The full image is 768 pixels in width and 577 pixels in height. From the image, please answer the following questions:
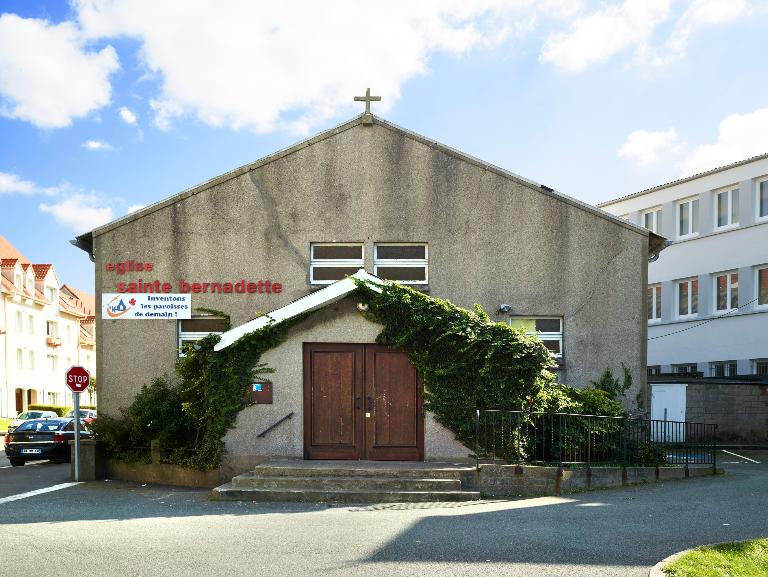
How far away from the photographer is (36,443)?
2434cm

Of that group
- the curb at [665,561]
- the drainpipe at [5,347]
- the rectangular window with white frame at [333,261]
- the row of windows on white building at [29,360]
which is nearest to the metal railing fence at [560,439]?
the rectangular window with white frame at [333,261]

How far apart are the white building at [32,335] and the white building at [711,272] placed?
38.1m

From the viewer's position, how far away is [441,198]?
18672 millimetres

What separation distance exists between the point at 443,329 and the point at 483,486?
3070mm

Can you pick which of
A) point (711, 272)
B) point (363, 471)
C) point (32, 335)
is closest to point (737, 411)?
point (711, 272)

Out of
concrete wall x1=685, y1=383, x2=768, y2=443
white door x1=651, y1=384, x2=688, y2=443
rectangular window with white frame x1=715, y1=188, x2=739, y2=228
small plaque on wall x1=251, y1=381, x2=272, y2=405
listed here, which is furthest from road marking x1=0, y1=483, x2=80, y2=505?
rectangular window with white frame x1=715, y1=188, x2=739, y2=228

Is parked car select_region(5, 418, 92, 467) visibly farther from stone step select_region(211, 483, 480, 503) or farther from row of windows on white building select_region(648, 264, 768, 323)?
row of windows on white building select_region(648, 264, 768, 323)

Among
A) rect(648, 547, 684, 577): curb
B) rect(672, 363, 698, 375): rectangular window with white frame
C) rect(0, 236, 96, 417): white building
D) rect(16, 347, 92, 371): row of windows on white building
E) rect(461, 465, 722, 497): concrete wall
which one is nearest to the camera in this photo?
rect(648, 547, 684, 577): curb

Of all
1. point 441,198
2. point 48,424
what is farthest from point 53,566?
point 48,424

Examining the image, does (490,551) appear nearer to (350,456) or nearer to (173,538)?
(173,538)

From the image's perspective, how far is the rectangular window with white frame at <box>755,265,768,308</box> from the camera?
3053 centimetres

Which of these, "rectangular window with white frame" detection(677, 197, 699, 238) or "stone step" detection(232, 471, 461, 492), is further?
"rectangular window with white frame" detection(677, 197, 699, 238)

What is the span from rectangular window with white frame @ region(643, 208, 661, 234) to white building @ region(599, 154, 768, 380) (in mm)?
42

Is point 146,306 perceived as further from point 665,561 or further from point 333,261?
point 665,561
